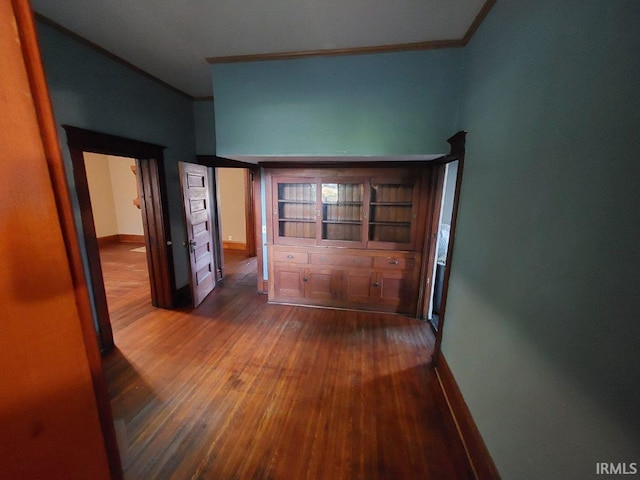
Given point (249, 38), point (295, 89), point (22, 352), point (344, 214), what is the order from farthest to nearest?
point (344, 214)
point (295, 89)
point (249, 38)
point (22, 352)

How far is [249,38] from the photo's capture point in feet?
7.38

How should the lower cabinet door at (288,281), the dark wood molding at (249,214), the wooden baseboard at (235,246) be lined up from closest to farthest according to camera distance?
the lower cabinet door at (288,281), the dark wood molding at (249,214), the wooden baseboard at (235,246)

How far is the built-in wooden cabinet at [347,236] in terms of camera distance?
3309mm

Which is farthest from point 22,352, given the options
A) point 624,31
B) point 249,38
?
point 249,38

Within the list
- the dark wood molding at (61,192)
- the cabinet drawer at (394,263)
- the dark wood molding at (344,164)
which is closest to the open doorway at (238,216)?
the dark wood molding at (344,164)

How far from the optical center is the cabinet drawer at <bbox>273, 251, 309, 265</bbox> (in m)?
3.63

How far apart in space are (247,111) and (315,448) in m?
2.97

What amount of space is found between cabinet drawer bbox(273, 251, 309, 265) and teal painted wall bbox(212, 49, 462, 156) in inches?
57.6

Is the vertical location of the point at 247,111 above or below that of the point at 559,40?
above

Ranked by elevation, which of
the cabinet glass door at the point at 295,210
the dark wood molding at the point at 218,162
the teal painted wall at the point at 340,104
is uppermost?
the teal painted wall at the point at 340,104

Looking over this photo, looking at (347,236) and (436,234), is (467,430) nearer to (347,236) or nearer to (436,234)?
(436,234)

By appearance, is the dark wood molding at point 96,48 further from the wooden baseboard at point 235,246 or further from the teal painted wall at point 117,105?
the wooden baseboard at point 235,246

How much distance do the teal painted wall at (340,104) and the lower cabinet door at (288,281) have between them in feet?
5.48

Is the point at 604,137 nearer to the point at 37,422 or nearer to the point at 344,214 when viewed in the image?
the point at 37,422
